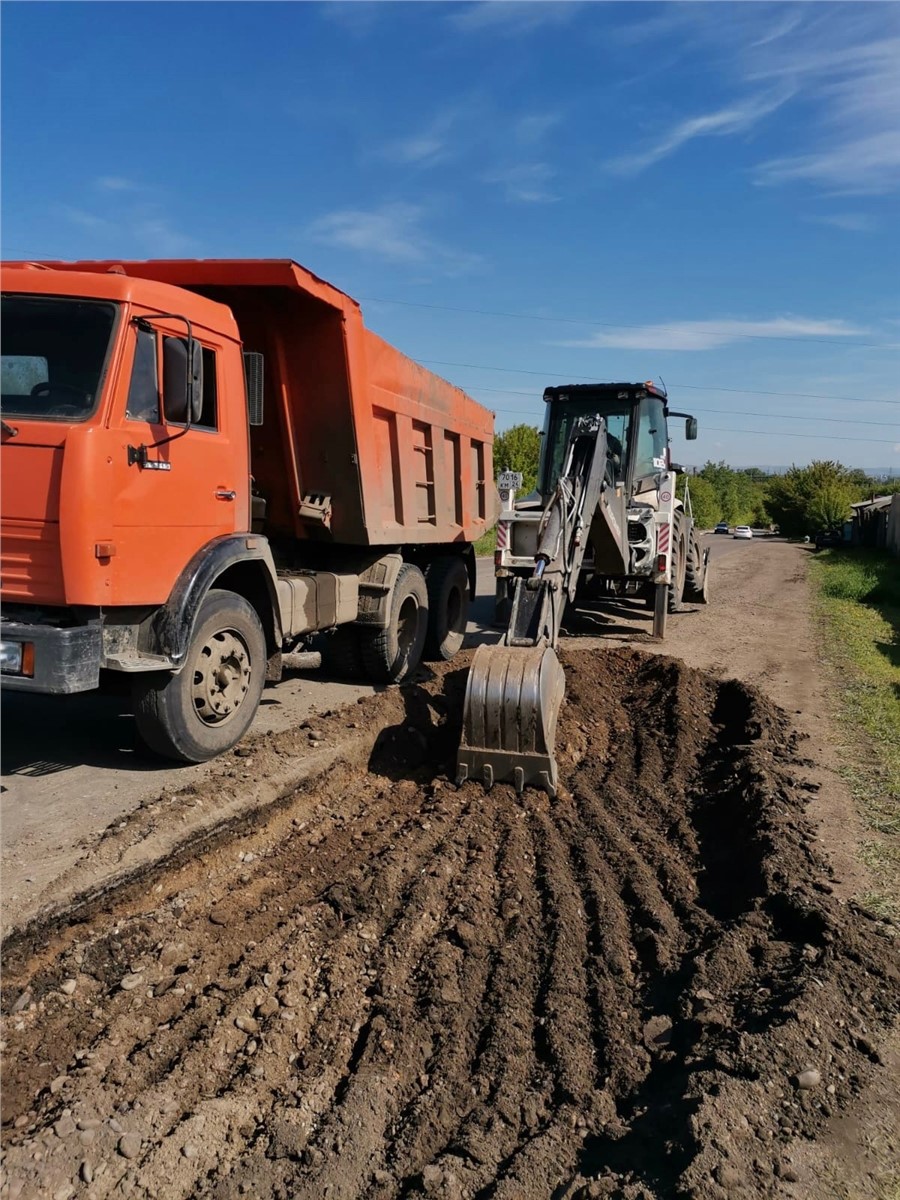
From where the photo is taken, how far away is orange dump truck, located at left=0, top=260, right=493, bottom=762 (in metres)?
4.46

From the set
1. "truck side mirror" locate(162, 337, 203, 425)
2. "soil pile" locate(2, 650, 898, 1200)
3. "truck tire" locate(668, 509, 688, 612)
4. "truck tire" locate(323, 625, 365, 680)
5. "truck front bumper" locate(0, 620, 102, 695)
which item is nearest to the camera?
"soil pile" locate(2, 650, 898, 1200)

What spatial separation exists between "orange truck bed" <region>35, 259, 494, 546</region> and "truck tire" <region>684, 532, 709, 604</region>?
7115 mm

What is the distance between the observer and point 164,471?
4.96 metres

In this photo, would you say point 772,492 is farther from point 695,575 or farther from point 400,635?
point 400,635

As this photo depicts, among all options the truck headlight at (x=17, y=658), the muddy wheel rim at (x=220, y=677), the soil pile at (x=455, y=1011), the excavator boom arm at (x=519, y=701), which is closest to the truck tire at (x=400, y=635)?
the excavator boom arm at (x=519, y=701)

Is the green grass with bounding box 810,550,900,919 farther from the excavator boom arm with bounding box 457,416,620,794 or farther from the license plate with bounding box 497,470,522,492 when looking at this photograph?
the license plate with bounding box 497,470,522,492

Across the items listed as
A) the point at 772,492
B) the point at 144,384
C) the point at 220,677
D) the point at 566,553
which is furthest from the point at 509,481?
the point at 772,492

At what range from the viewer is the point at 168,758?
544cm

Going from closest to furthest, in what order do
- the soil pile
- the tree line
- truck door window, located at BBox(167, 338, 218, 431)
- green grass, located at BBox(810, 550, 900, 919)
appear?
the soil pile < green grass, located at BBox(810, 550, 900, 919) < truck door window, located at BBox(167, 338, 218, 431) < the tree line

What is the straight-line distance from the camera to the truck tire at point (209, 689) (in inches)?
199

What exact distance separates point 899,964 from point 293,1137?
8.09 ft

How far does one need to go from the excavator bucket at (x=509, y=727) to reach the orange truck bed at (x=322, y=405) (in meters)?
2.30

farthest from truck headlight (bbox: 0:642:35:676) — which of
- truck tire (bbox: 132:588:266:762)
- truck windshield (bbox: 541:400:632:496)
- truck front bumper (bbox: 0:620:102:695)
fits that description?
truck windshield (bbox: 541:400:632:496)

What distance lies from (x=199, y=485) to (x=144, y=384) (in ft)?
2.41
